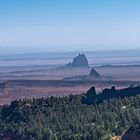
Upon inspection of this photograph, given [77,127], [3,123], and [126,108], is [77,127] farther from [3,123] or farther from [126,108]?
[3,123]

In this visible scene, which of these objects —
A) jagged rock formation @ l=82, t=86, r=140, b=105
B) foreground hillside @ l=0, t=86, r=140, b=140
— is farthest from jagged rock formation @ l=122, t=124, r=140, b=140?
jagged rock formation @ l=82, t=86, r=140, b=105

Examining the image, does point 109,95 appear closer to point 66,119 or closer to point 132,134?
point 66,119

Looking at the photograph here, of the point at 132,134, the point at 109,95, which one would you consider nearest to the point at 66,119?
the point at 132,134

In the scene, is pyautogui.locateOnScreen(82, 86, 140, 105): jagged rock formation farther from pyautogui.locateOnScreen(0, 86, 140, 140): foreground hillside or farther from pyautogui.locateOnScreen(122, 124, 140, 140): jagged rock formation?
pyautogui.locateOnScreen(122, 124, 140, 140): jagged rock formation

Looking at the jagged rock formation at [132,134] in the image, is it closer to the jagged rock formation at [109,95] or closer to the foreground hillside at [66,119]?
the foreground hillside at [66,119]

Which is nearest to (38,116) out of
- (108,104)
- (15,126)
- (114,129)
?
(15,126)
